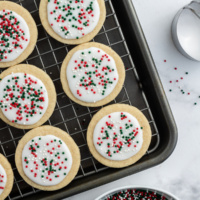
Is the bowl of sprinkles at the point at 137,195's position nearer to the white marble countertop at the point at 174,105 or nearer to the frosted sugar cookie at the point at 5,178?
the white marble countertop at the point at 174,105

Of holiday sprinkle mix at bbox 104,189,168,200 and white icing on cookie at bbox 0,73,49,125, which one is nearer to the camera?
white icing on cookie at bbox 0,73,49,125

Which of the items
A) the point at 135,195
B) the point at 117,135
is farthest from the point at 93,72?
the point at 135,195

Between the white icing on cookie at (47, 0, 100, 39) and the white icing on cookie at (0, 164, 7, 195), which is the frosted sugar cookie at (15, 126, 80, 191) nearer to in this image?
the white icing on cookie at (0, 164, 7, 195)

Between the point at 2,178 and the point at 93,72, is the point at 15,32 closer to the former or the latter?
the point at 93,72

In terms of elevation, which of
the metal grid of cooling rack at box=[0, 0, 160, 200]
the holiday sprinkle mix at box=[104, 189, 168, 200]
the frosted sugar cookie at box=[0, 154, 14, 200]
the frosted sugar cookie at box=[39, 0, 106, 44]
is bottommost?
the holiday sprinkle mix at box=[104, 189, 168, 200]

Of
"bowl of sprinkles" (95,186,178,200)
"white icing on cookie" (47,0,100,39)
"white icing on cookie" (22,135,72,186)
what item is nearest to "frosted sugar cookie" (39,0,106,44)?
"white icing on cookie" (47,0,100,39)
